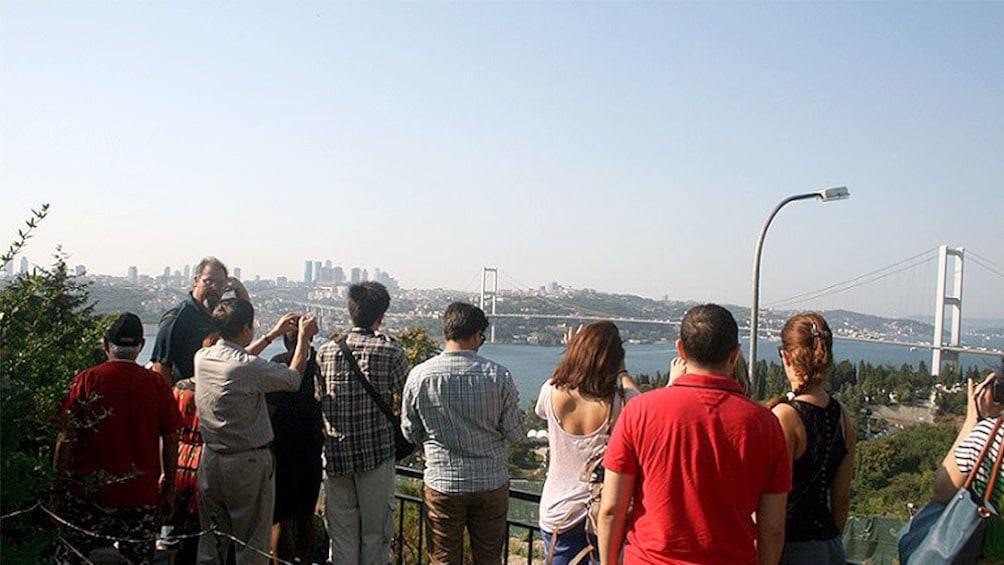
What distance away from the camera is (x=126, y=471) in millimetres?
3479

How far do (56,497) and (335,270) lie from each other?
35.5 meters

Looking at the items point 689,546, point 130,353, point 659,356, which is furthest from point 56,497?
point 659,356

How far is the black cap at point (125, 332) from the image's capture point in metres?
3.50

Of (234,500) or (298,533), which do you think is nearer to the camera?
(234,500)

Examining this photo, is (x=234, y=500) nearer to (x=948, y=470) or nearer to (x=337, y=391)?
(x=337, y=391)

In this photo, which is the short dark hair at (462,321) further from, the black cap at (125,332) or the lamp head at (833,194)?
the lamp head at (833,194)

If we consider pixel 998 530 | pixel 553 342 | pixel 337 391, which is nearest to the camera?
pixel 998 530

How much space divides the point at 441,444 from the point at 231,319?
3.91 ft

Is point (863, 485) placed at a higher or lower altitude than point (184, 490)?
lower

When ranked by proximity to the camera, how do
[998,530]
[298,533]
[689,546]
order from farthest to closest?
1. [298,533]
2. [998,530]
3. [689,546]

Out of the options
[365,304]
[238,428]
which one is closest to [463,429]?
[365,304]

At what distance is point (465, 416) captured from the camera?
11.8ft

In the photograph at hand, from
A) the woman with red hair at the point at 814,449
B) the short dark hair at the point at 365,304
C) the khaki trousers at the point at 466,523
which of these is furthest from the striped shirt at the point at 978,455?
the short dark hair at the point at 365,304

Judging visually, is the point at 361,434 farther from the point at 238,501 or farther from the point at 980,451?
the point at 980,451
